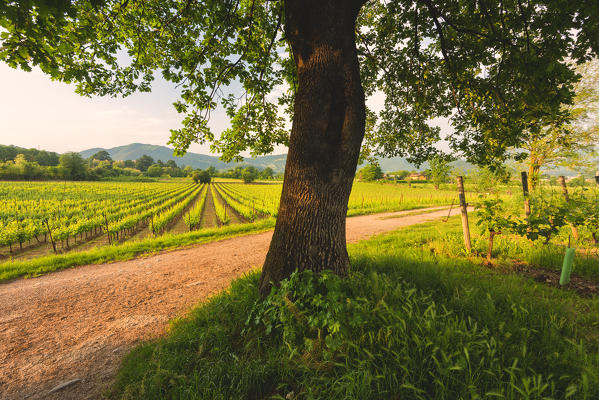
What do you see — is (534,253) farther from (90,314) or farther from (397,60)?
(90,314)

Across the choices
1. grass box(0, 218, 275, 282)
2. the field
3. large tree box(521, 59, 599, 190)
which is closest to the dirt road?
the field

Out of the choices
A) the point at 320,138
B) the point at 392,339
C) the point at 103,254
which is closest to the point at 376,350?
the point at 392,339

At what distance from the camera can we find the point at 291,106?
5930 mm

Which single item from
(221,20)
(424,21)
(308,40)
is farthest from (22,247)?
(424,21)

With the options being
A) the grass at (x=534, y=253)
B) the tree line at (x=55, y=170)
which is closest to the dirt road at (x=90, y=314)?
the grass at (x=534, y=253)

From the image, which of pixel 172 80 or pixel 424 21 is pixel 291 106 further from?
pixel 424 21

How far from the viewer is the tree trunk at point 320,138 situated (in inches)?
109

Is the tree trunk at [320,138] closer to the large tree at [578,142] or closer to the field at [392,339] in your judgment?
the field at [392,339]

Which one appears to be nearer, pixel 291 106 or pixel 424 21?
pixel 424 21

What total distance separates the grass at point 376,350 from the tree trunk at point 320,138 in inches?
17.9

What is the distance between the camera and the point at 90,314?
12.9 ft

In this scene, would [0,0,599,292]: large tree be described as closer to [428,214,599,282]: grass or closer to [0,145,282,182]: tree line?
[428,214,599,282]: grass

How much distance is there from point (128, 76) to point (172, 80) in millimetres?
1075

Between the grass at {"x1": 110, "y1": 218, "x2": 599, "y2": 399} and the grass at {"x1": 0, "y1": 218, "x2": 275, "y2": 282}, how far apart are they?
6.48 metres
